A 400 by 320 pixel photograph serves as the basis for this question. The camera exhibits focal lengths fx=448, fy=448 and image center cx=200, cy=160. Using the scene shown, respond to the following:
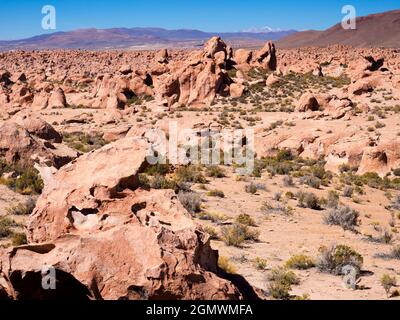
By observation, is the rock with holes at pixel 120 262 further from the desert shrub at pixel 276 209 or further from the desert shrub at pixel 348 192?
the desert shrub at pixel 348 192

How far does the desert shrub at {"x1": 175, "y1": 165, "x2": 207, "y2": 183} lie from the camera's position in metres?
16.9

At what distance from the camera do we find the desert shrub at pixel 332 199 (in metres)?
14.4

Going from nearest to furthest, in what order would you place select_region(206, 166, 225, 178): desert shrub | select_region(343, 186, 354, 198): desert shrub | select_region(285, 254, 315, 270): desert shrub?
select_region(285, 254, 315, 270): desert shrub, select_region(343, 186, 354, 198): desert shrub, select_region(206, 166, 225, 178): desert shrub

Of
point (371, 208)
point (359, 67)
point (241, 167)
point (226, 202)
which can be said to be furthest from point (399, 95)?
point (226, 202)

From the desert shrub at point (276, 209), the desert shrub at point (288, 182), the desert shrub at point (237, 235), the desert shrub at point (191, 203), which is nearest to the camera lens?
the desert shrub at point (237, 235)

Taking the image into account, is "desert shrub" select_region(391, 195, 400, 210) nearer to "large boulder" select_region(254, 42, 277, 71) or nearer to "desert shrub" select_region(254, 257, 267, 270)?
"desert shrub" select_region(254, 257, 267, 270)

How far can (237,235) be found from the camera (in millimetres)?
10781

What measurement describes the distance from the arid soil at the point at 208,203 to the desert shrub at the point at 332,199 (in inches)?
4.1

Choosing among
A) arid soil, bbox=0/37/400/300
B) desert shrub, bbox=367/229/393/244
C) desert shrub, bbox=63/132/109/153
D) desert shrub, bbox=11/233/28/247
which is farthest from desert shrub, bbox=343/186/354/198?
desert shrub, bbox=63/132/109/153

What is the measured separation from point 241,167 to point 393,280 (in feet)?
38.6

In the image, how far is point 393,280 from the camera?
27.3 ft

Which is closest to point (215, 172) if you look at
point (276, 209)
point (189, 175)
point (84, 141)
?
point (189, 175)

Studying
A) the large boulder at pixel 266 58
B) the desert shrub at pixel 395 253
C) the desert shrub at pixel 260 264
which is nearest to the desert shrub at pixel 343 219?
the desert shrub at pixel 395 253

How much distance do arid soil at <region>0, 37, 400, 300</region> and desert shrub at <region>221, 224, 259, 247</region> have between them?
0.06 metres
